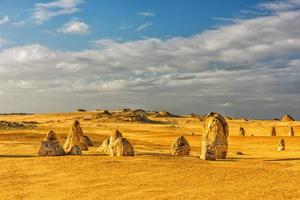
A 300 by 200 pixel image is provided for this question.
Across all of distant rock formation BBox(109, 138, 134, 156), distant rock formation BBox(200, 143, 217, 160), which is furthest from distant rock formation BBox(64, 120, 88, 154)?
distant rock formation BBox(200, 143, 217, 160)

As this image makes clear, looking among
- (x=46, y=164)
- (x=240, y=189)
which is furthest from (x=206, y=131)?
(x=240, y=189)

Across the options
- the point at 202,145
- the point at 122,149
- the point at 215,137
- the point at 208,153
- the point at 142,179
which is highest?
Answer: the point at 215,137

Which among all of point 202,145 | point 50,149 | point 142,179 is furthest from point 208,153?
point 142,179

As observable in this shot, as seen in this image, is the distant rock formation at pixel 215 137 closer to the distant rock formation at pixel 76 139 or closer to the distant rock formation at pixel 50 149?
the distant rock formation at pixel 50 149

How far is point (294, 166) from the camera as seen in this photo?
80.3ft

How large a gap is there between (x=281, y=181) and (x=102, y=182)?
694 centimetres

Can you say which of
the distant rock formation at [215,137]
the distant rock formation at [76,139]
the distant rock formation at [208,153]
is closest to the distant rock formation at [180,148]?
the distant rock formation at [215,137]

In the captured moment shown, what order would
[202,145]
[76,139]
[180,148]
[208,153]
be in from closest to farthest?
[208,153] < [202,145] < [180,148] < [76,139]

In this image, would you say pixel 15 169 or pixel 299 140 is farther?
pixel 299 140

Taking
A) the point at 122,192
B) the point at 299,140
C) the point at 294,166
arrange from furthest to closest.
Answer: the point at 299,140 < the point at 294,166 < the point at 122,192

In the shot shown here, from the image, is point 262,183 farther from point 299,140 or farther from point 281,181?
point 299,140

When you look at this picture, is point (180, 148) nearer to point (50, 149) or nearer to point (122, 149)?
point (122, 149)

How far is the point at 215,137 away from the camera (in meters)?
29.3

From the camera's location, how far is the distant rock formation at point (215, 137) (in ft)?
93.4
